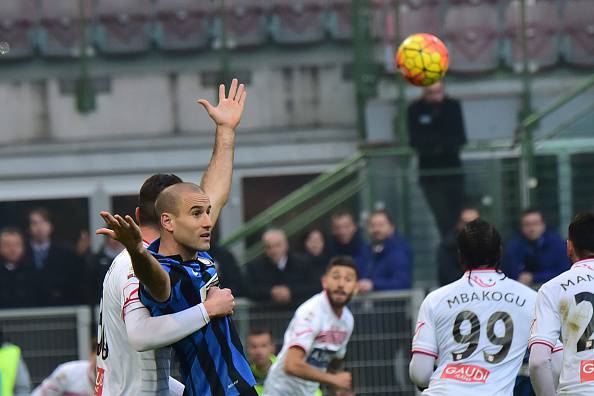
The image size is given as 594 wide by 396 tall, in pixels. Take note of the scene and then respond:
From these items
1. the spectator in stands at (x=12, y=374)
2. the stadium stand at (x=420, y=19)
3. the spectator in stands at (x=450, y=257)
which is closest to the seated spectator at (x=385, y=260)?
the spectator in stands at (x=450, y=257)

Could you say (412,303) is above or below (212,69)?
below

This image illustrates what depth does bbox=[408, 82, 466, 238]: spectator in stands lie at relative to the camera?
13750mm

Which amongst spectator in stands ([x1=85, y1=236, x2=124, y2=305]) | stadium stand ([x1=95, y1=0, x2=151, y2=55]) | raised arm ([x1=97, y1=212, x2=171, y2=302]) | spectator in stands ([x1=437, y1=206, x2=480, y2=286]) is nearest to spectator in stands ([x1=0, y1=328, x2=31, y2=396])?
spectator in stands ([x1=85, y1=236, x2=124, y2=305])

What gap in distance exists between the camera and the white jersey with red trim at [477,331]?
25.3 ft

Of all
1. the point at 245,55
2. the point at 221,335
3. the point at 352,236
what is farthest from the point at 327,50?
the point at 221,335

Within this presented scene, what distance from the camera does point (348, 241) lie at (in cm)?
1302

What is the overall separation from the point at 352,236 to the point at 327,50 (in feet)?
12.9

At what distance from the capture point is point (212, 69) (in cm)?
1644

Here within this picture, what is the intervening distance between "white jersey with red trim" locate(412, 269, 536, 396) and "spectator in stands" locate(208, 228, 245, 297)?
5.02 meters

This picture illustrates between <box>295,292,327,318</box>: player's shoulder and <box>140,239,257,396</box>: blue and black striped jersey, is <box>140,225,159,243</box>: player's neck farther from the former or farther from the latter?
<box>295,292,327,318</box>: player's shoulder

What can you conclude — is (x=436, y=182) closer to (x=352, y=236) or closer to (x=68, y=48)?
(x=352, y=236)

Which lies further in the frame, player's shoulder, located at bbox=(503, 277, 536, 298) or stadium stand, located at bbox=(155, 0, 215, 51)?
stadium stand, located at bbox=(155, 0, 215, 51)

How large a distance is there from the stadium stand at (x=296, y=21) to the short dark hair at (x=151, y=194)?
385 inches

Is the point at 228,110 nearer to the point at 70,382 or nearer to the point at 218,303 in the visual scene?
the point at 218,303
